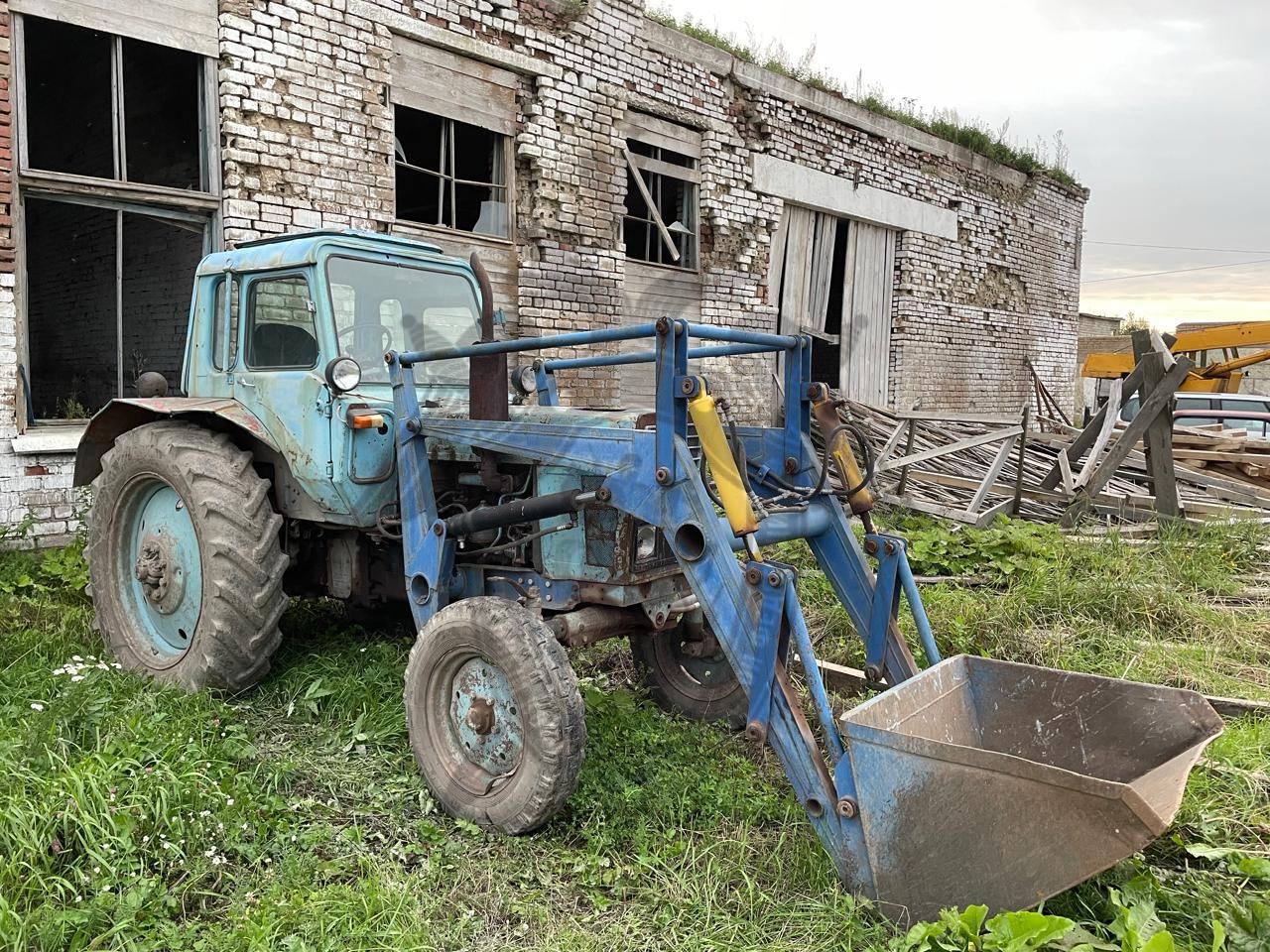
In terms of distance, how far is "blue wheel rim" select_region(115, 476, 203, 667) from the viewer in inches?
169

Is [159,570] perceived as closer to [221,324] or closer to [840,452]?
[221,324]

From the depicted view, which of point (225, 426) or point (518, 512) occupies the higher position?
point (225, 426)

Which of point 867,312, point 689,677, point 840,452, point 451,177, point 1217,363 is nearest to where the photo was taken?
point 840,452

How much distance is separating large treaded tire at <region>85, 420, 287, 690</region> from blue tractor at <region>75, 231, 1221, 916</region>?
14mm

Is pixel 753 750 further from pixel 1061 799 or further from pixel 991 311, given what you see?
pixel 991 311

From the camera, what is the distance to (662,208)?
1089 centimetres

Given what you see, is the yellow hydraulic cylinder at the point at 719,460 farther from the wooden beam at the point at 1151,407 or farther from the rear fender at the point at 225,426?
the wooden beam at the point at 1151,407

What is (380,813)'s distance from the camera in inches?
132

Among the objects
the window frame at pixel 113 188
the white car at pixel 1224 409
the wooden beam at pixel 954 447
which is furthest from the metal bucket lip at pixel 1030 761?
the white car at pixel 1224 409

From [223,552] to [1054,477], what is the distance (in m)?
6.88

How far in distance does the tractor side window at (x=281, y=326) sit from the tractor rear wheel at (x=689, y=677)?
78.7 inches

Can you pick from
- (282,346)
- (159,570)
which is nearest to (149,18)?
(282,346)

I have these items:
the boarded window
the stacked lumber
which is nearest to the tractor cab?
the stacked lumber

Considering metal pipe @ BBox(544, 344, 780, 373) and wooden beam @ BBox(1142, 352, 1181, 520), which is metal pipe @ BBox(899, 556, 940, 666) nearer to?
metal pipe @ BBox(544, 344, 780, 373)
